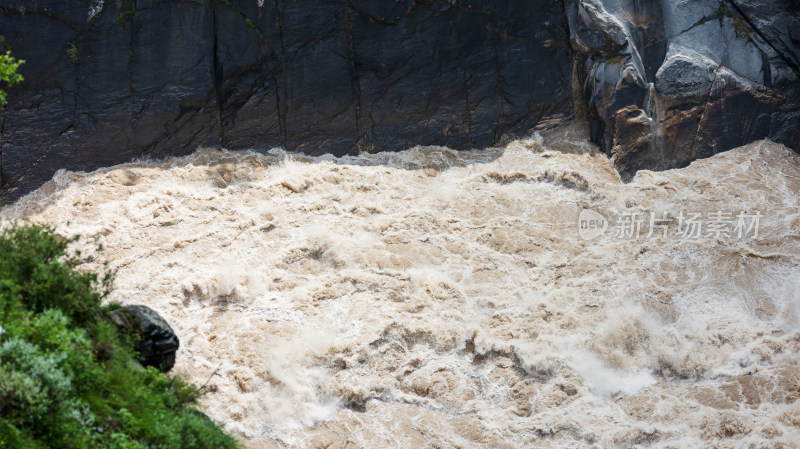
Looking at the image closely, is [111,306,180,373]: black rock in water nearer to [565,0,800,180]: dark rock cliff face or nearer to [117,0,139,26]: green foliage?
[117,0,139,26]: green foliage

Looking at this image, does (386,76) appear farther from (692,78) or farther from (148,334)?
(148,334)

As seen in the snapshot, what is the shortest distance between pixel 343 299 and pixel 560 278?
4.34 meters

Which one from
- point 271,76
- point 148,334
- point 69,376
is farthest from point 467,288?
point 69,376

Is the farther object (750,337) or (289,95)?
(289,95)

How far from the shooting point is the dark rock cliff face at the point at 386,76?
18.3 meters

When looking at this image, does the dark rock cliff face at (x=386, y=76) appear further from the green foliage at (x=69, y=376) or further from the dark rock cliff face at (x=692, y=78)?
the green foliage at (x=69, y=376)

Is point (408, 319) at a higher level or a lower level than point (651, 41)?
lower

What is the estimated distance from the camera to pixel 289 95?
63.7ft

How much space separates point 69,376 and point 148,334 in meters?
2.52

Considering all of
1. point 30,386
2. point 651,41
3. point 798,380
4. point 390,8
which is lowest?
point 798,380

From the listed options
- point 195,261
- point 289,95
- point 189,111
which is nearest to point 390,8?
point 289,95

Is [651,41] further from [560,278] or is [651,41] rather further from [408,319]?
[408,319]

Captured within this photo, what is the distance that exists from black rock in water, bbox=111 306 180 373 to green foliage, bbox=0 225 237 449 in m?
0.39

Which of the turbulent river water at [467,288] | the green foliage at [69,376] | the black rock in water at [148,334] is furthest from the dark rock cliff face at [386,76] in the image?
the green foliage at [69,376]
